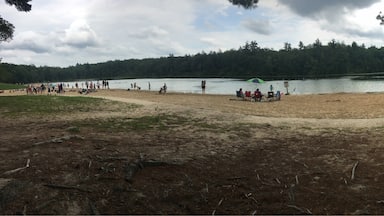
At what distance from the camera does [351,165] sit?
829 centimetres

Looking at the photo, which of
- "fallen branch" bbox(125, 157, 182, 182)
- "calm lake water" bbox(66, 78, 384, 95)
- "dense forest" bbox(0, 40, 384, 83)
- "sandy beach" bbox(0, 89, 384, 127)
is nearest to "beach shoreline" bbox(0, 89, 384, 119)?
"sandy beach" bbox(0, 89, 384, 127)

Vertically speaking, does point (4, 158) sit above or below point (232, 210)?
above

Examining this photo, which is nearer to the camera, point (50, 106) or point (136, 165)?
point (136, 165)

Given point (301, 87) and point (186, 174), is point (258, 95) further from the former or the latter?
point (301, 87)

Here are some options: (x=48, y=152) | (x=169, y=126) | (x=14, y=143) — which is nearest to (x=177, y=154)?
(x=48, y=152)

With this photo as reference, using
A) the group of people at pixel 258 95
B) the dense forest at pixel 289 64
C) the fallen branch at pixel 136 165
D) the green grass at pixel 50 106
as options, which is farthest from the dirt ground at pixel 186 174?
the dense forest at pixel 289 64

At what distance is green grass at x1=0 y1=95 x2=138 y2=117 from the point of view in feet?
58.2

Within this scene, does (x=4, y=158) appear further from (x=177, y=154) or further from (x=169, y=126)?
(x=169, y=126)

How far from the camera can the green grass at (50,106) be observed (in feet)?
58.2

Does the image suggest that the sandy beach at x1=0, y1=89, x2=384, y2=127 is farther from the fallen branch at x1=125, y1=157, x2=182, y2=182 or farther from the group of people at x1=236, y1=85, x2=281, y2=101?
the fallen branch at x1=125, y1=157, x2=182, y2=182

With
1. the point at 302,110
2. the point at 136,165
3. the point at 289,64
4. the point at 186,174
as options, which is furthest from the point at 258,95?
the point at 289,64

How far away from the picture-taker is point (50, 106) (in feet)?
65.6

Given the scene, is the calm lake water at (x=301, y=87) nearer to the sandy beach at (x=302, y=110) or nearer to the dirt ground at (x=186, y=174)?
the sandy beach at (x=302, y=110)

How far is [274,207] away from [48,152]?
15.5 feet
